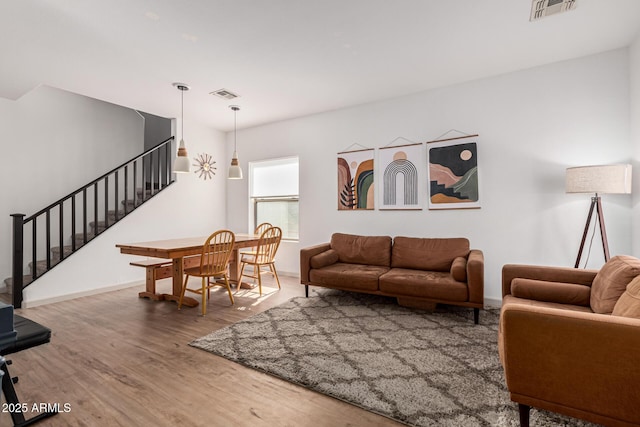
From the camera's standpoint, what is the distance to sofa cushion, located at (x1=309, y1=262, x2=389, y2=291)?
11.6 ft

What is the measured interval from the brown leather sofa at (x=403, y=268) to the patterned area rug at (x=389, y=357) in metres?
0.23

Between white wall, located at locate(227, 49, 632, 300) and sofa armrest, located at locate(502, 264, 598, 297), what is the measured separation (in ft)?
3.59

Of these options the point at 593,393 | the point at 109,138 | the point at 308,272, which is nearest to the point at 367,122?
the point at 308,272

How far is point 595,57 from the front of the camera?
128 inches

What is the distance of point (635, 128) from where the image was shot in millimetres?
3004

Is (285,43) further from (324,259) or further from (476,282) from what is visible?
(476,282)

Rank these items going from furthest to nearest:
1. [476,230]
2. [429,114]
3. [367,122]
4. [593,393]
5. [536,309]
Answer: [367,122]
[429,114]
[476,230]
[536,309]
[593,393]

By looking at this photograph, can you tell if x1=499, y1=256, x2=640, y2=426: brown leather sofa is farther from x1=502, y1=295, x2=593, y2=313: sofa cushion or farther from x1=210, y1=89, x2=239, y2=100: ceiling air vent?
x1=210, y1=89, x2=239, y2=100: ceiling air vent

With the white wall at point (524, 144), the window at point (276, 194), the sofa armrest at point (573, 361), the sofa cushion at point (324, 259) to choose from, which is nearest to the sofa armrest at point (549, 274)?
the white wall at point (524, 144)

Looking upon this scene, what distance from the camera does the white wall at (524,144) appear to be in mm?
3203

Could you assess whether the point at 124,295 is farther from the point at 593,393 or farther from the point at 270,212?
the point at 593,393

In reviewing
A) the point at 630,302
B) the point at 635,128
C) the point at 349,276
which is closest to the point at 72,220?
the point at 349,276

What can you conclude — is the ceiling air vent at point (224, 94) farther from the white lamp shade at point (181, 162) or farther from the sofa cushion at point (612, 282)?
the sofa cushion at point (612, 282)

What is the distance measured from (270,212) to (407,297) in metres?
3.13
